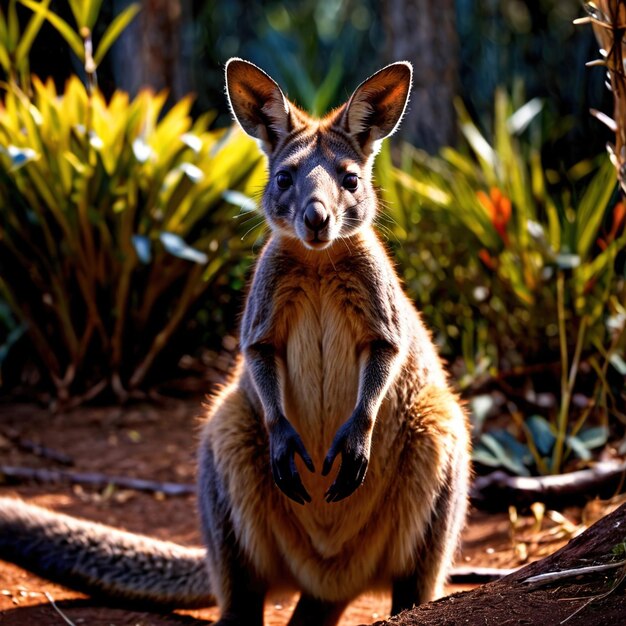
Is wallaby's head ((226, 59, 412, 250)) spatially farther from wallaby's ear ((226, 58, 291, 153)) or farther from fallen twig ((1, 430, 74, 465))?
fallen twig ((1, 430, 74, 465))

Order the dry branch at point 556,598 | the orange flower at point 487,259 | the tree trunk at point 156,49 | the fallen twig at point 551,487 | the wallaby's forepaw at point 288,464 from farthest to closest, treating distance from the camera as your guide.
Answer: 1. the tree trunk at point 156,49
2. the orange flower at point 487,259
3. the fallen twig at point 551,487
4. the wallaby's forepaw at point 288,464
5. the dry branch at point 556,598

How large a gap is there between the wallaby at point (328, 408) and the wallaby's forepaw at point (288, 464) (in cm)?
6

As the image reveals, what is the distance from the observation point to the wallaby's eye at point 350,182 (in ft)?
11.6

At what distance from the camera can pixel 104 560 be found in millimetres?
3980

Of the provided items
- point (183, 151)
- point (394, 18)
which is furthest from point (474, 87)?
point (183, 151)

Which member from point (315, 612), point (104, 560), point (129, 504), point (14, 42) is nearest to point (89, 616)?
point (104, 560)

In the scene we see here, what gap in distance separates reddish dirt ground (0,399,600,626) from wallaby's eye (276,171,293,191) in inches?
67.6

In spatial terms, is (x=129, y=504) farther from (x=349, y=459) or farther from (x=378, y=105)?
(x=378, y=105)

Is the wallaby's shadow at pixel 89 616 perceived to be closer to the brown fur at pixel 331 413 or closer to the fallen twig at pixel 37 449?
the brown fur at pixel 331 413

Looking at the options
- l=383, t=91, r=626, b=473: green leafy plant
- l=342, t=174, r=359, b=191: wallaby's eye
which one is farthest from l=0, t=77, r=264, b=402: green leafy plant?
l=342, t=174, r=359, b=191: wallaby's eye

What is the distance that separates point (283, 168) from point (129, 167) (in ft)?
9.31

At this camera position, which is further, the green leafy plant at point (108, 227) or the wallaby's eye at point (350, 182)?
the green leafy plant at point (108, 227)

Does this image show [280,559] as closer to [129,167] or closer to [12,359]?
[129,167]

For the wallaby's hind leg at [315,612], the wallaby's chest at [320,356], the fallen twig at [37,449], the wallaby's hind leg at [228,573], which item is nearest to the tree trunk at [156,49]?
the fallen twig at [37,449]
